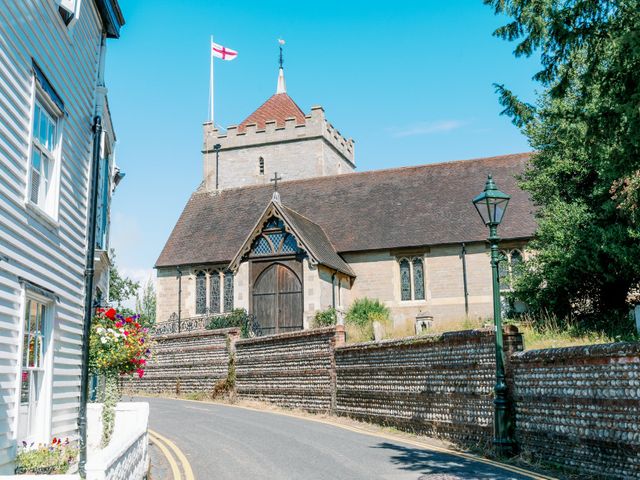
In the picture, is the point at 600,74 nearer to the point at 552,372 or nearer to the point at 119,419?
the point at 552,372

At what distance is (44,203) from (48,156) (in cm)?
67

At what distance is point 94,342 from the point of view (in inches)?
449

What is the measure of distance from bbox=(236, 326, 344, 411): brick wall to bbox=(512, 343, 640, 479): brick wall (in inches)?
312

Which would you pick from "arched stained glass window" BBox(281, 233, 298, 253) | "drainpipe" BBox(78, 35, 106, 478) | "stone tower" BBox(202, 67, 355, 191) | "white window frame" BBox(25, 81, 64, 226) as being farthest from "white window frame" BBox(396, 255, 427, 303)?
"white window frame" BBox(25, 81, 64, 226)

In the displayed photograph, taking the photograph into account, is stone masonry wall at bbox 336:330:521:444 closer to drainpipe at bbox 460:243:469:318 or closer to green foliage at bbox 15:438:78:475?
green foliage at bbox 15:438:78:475

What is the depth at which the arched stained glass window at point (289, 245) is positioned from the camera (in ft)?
93.2

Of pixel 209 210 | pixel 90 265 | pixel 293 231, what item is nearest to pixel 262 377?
pixel 293 231

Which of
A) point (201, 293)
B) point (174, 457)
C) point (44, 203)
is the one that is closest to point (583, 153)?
point (174, 457)

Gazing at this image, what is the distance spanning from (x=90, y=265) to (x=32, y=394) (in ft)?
6.80

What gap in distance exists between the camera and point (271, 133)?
47688mm

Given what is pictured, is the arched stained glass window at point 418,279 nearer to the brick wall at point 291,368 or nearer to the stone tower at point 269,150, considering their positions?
the brick wall at point 291,368

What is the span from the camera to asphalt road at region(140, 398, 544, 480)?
9.76m

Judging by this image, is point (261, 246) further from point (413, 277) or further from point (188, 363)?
point (413, 277)

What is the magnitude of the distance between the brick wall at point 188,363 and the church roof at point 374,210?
8197 millimetres
